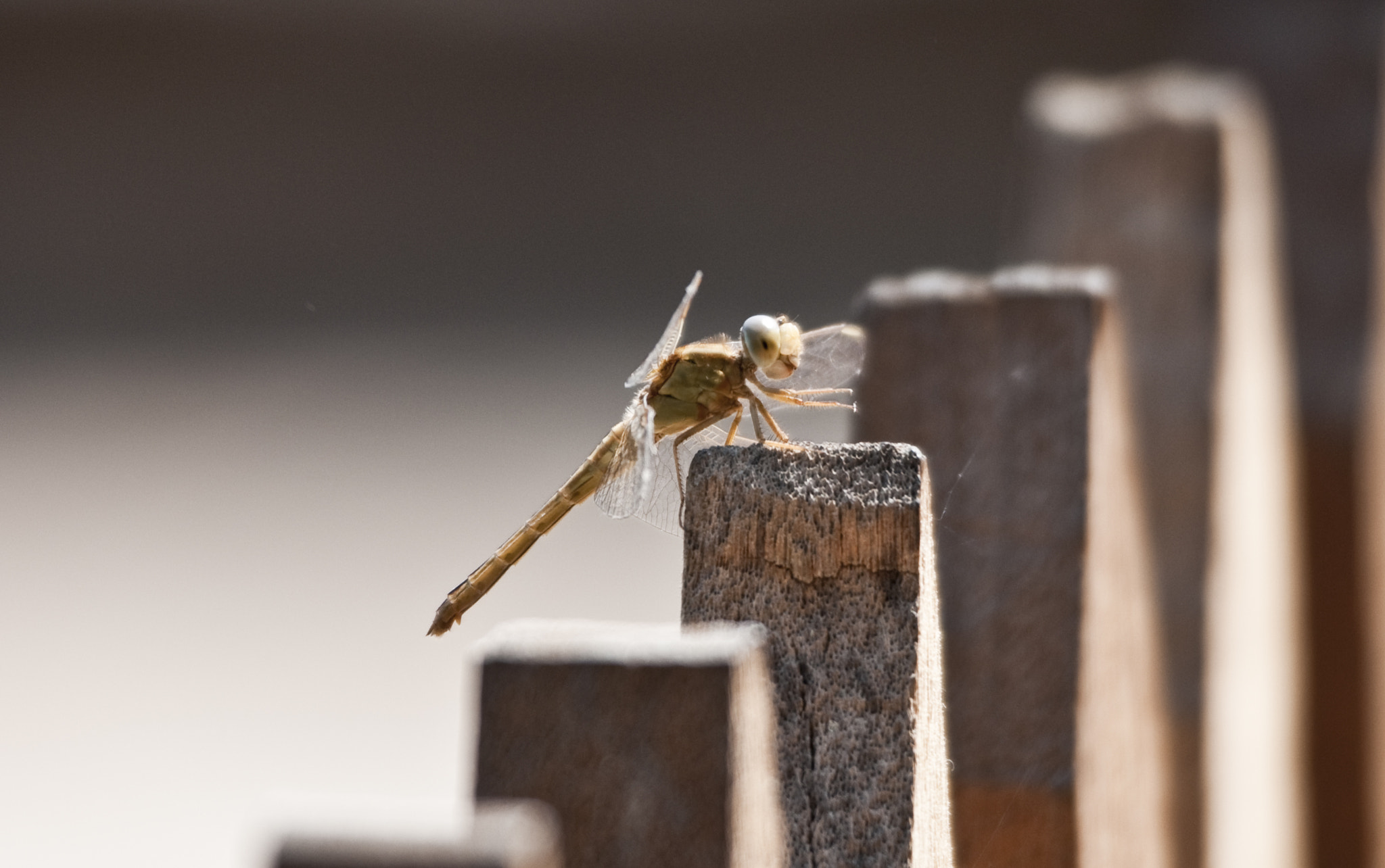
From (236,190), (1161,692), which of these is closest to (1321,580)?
(1161,692)

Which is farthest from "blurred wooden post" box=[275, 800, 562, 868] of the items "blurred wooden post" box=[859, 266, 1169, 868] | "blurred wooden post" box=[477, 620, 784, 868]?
"blurred wooden post" box=[859, 266, 1169, 868]

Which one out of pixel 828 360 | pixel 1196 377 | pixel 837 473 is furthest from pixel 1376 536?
pixel 837 473

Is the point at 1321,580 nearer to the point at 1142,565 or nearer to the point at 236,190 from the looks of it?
the point at 1142,565

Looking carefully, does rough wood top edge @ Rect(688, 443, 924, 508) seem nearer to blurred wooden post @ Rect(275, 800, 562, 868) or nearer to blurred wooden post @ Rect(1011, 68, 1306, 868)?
blurred wooden post @ Rect(275, 800, 562, 868)

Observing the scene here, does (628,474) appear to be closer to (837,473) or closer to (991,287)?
(991,287)

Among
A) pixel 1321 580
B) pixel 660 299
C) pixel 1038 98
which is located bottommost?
pixel 1321 580

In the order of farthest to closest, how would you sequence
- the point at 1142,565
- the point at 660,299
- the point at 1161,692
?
the point at 660,299 < the point at 1161,692 < the point at 1142,565

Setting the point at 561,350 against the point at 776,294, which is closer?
the point at 776,294
